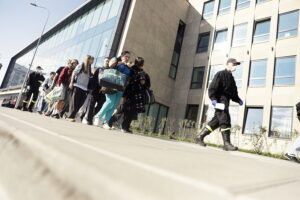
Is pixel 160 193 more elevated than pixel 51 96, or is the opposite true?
pixel 51 96

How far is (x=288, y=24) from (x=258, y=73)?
3.62 metres

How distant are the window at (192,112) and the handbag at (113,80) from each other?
1209cm

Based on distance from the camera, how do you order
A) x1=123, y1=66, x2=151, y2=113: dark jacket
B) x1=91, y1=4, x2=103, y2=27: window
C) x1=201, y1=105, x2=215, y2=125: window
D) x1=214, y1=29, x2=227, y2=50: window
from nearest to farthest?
x1=123, y1=66, x2=151, y2=113: dark jacket
x1=201, y1=105, x2=215, y2=125: window
x1=214, y1=29, x2=227, y2=50: window
x1=91, y1=4, x2=103, y2=27: window

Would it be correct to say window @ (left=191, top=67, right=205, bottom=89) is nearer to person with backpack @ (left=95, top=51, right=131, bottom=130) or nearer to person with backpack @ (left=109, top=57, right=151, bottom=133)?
person with backpack @ (left=109, top=57, right=151, bottom=133)

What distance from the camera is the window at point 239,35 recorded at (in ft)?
50.3

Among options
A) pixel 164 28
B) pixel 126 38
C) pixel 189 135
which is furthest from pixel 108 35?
pixel 189 135

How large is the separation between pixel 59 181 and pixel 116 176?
0.09m

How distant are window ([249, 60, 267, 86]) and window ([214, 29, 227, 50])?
2933mm

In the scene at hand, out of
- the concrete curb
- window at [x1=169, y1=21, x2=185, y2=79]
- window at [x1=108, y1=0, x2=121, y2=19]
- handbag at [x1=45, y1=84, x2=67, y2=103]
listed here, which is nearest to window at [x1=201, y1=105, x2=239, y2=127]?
window at [x1=169, y1=21, x2=185, y2=79]

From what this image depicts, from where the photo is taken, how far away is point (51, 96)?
20.8 ft

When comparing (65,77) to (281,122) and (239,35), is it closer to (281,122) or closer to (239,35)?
(281,122)

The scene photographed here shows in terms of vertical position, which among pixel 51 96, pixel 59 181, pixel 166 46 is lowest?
pixel 59 181

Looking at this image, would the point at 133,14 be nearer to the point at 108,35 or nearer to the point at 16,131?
the point at 108,35

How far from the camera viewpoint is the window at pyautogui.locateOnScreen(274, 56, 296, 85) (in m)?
12.6
